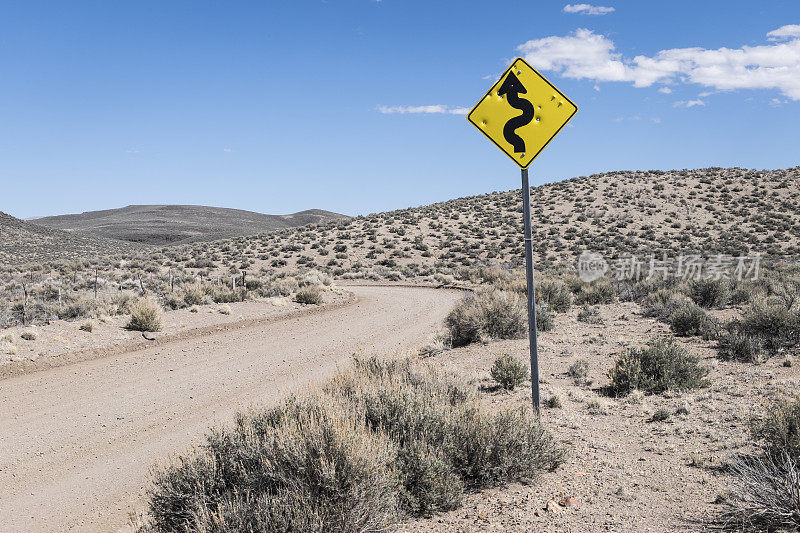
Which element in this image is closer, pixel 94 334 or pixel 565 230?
pixel 94 334

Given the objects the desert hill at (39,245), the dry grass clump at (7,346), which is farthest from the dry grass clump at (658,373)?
the desert hill at (39,245)

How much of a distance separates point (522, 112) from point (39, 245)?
6421 cm

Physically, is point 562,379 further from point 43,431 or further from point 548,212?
point 548,212

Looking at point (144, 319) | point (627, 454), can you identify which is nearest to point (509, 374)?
point (627, 454)

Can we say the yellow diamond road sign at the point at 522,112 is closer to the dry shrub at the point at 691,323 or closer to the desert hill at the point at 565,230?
the dry shrub at the point at 691,323

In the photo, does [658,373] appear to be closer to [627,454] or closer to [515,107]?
[627,454]

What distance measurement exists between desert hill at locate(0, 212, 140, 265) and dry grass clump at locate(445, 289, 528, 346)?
42501 mm

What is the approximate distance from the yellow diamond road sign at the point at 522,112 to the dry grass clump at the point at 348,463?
2.83 m

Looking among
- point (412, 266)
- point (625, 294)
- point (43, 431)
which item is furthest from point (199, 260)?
point (43, 431)

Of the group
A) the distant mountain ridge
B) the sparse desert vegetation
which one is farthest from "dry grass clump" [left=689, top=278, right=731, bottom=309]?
the distant mountain ridge

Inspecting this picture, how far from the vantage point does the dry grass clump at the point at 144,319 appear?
47.6 ft

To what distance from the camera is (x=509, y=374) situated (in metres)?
8.72

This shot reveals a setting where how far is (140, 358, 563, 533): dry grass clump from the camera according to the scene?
370 centimetres

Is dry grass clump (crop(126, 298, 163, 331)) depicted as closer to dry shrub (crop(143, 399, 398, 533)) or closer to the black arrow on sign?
dry shrub (crop(143, 399, 398, 533))
